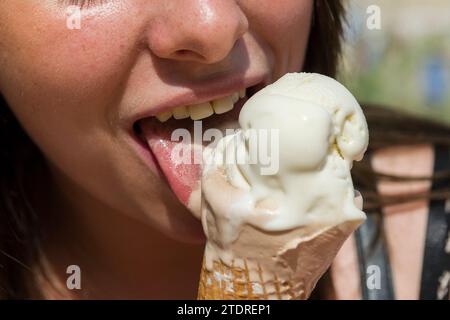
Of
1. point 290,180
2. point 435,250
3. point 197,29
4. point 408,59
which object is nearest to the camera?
point 290,180

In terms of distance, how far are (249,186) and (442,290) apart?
92 centimetres

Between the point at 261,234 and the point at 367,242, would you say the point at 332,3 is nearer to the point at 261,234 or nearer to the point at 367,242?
the point at 367,242

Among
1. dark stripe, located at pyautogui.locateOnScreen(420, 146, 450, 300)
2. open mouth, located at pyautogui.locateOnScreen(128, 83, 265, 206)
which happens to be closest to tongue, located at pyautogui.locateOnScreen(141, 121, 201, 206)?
open mouth, located at pyautogui.locateOnScreen(128, 83, 265, 206)

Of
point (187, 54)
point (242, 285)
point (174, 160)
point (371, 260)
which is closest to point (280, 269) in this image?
point (242, 285)

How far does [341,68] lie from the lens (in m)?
2.29

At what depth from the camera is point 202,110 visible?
157 cm

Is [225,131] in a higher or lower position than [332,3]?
lower

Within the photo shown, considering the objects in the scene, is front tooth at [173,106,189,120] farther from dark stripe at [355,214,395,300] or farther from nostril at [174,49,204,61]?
dark stripe at [355,214,395,300]

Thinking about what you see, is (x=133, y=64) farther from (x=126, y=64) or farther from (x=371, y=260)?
(x=371, y=260)

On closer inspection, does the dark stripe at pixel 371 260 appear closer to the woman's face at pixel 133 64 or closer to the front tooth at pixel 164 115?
the woman's face at pixel 133 64

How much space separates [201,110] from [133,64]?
6.5 inches

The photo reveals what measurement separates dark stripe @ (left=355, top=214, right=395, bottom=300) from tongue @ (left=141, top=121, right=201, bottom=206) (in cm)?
72

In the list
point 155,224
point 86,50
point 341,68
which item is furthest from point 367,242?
point 86,50

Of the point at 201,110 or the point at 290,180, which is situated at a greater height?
the point at 201,110
